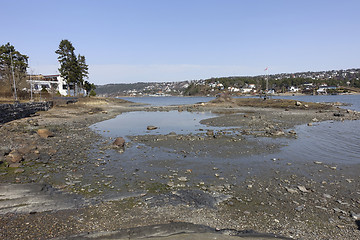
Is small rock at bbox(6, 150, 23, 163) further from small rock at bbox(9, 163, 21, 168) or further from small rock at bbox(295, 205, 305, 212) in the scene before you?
small rock at bbox(295, 205, 305, 212)

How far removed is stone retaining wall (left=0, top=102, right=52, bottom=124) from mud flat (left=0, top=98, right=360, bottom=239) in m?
12.8

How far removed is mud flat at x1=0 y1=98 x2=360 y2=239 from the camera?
714 cm

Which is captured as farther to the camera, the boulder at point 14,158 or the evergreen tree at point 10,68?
the evergreen tree at point 10,68

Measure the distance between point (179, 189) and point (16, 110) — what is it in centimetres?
3233

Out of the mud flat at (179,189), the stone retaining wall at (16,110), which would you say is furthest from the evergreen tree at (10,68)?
the mud flat at (179,189)

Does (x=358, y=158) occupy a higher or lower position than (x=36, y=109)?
lower

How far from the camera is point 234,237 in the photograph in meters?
6.32

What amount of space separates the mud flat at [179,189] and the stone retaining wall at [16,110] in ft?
42.0

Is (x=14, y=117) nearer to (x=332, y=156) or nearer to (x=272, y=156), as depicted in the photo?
(x=272, y=156)

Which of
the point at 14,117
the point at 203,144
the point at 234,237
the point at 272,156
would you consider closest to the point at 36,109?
the point at 14,117

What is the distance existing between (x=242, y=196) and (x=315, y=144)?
13.3 meters

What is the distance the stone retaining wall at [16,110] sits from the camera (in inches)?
1112

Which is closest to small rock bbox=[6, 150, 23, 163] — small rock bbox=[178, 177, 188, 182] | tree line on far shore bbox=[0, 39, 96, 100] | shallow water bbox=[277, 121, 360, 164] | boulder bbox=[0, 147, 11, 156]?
boulder bbox=[0, 147, 11, 156]

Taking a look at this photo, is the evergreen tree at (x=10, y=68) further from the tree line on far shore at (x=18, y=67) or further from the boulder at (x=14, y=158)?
the boulder at (x=14, y=158)
